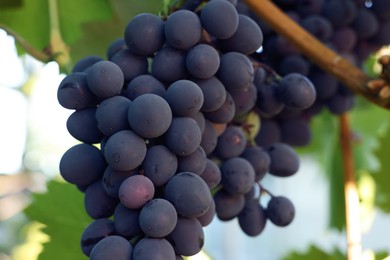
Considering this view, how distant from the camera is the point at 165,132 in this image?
1.82ft

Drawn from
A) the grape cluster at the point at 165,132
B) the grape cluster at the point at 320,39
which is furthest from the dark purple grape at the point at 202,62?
the grape cluster at the point at 320,39

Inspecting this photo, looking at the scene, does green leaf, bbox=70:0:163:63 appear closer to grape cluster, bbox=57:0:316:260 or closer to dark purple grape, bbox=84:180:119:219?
grape cluster, bbox=57:0:316:260

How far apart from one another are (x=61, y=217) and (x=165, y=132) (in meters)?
0.39

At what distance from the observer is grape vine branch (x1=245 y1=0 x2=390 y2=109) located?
72 cm

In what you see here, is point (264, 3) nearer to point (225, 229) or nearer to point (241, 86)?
point (241, 86)

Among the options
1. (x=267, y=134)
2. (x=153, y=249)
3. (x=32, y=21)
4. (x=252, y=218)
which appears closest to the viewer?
(x=153, y=249)

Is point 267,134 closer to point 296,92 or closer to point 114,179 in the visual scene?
point 296,92

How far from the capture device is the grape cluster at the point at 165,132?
20.4 inches

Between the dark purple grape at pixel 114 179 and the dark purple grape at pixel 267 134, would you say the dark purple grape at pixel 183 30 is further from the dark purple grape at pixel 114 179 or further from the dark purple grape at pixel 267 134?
the dark purple grape at pixel 267 134

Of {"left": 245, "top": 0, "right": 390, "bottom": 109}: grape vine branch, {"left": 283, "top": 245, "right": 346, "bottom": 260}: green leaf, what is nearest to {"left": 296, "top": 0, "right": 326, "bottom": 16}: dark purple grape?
{"left": 245, "top": 0, "right": 390, "bottom": 109}: grape vine branch

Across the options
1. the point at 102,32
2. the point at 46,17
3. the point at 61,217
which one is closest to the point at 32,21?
the point at 46,17

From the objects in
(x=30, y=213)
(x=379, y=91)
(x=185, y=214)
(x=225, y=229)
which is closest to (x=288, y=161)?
(x=379, y=91)

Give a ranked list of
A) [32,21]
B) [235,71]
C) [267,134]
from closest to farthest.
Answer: [235,71]
[267,134]
[32,21]

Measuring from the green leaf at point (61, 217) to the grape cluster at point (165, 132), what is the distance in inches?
9.2
